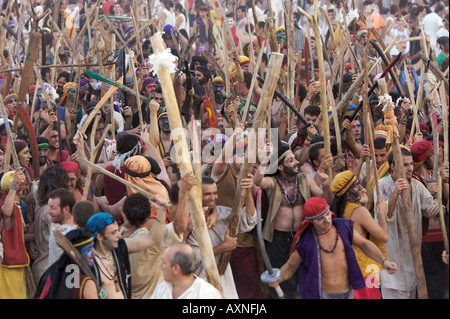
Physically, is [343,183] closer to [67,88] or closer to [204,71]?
[204,71]

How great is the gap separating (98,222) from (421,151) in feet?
10.2

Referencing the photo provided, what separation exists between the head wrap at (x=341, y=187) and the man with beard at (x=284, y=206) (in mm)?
380

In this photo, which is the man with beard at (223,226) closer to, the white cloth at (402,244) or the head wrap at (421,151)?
the white cloth at (402,244)

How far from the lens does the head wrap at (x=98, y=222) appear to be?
5.18 metres

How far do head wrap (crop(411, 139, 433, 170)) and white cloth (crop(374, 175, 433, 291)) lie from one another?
1.32 ft

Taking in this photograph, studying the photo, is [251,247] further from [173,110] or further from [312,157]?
[173,110]

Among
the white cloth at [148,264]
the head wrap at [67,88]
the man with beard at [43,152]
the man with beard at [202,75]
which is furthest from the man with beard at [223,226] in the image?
the head wrap at [67,88]

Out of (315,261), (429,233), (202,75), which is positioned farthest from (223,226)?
(202,75)

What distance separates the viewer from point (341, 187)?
6242 mm
